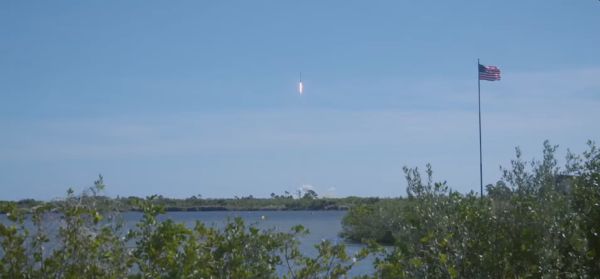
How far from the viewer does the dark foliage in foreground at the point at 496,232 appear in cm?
699

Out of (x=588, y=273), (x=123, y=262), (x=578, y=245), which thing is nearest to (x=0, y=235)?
(x=123, y=262)

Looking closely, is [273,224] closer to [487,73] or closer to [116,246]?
[116,246]

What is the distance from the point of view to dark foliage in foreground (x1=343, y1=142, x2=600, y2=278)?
699cm

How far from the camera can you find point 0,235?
6531mm

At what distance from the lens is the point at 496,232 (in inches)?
296

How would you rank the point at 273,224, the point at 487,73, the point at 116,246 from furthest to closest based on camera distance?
the point at 487,73, the point at 273,224, the point at 116,246

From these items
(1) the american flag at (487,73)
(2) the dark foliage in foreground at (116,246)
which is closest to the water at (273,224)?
(2) the dark foliage in foreground at (116,246)

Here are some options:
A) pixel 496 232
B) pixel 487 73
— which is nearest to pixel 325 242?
pixel 496 232

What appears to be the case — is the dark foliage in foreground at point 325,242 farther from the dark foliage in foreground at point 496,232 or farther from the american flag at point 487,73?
the american flag at point 487,73

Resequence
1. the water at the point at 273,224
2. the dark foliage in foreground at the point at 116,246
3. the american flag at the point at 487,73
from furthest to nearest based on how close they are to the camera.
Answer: the american flag at the point at 487,73
the water at the point at 273,224
the dark foliage in foreground at the point at 116,246

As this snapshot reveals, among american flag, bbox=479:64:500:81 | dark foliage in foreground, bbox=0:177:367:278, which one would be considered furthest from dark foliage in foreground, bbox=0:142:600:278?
american flag, bbox=479:64:500:81

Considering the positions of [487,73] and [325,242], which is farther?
[487,73]

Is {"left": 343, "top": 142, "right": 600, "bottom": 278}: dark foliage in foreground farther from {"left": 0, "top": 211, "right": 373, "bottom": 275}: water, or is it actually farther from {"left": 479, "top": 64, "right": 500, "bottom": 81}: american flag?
{"left": 479, "top": 64, "right": 500, "bottom": 81}: american flag

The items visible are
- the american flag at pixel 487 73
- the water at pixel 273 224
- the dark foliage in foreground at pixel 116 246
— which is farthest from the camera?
the american flag at pixel 487 73
